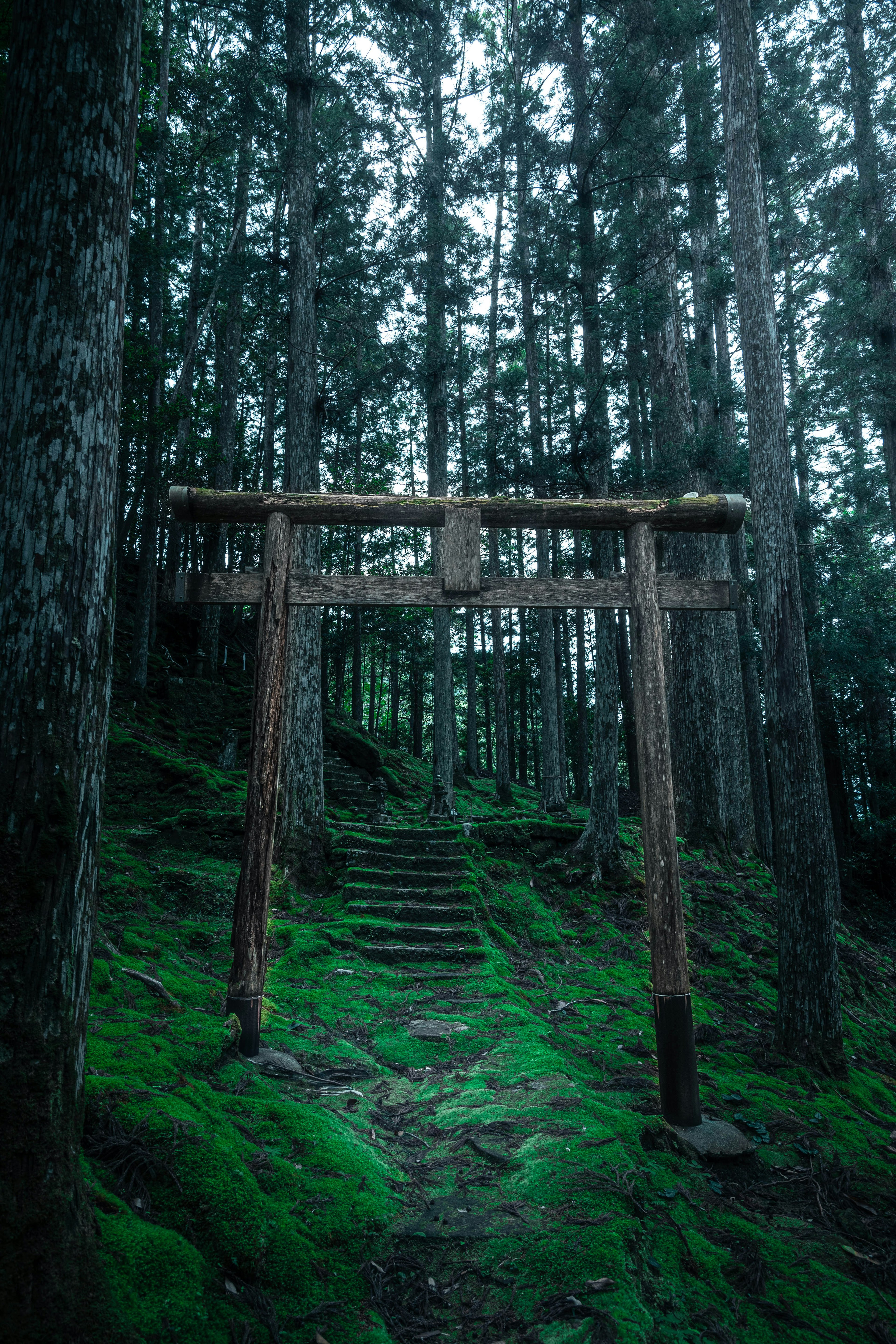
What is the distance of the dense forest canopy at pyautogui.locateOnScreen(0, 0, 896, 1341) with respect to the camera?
2441mm

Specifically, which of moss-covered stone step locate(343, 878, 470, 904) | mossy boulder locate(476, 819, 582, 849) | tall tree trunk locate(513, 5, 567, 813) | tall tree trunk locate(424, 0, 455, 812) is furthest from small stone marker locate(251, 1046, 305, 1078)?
tall tree trunk locate(513, 5, 567, 813)

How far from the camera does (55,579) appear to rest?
7.87 feet

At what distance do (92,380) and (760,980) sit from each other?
29.9 ft

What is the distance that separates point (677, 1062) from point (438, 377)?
13.0 m

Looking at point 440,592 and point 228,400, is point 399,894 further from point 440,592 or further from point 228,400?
point 228,400

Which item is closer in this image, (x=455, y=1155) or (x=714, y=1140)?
(x=455, y=1155)

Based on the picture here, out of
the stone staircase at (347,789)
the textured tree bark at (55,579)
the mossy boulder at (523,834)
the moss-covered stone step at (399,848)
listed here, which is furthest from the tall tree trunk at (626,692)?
the textured tree bark at (55,579)

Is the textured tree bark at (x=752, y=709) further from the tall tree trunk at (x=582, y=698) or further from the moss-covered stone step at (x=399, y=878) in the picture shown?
the moss-covered stone step at (x=399, y=878)

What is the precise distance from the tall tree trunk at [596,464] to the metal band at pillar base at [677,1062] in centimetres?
527

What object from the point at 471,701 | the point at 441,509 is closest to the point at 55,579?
the point at 441,509

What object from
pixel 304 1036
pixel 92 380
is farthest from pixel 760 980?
pixel 92 380

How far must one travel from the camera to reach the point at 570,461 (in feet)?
33.4

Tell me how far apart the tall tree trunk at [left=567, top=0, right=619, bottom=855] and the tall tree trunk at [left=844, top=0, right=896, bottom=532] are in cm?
612

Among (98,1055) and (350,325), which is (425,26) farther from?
(98,1055)
